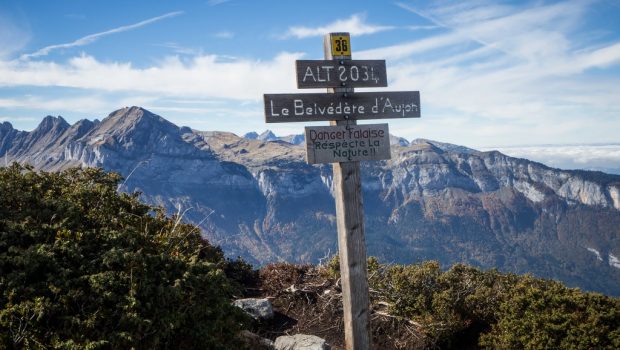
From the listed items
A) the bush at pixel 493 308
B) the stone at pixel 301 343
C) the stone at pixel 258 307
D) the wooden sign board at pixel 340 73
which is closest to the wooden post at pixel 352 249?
the wooden sign board at pixel 340 73

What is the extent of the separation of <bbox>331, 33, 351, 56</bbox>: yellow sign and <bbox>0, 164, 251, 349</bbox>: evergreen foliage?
3.78 metres

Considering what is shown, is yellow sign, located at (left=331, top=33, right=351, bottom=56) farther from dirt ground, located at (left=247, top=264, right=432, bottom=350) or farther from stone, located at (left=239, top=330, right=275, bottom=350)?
dirt ground, located at (left=247, top=264, right=432, bottom=350)

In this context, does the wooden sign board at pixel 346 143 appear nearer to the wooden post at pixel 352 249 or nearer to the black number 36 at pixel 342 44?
the wooden post at pixel 352 249

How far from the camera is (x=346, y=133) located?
6.87 metres

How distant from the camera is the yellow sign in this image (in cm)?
699

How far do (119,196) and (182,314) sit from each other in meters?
2.90

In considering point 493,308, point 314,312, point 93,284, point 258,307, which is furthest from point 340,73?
point 493,308

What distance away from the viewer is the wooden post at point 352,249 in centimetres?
678

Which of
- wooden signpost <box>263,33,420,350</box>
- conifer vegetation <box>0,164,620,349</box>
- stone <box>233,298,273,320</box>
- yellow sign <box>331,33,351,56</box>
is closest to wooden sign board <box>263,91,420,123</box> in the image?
wooden signpost <box>263,33,420,350</box>


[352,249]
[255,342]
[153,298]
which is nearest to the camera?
[153,298]

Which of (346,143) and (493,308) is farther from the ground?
(346,143)

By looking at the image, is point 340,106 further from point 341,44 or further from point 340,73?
point 341,44

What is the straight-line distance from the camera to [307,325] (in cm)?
932

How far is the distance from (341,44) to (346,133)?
143 centimetres
